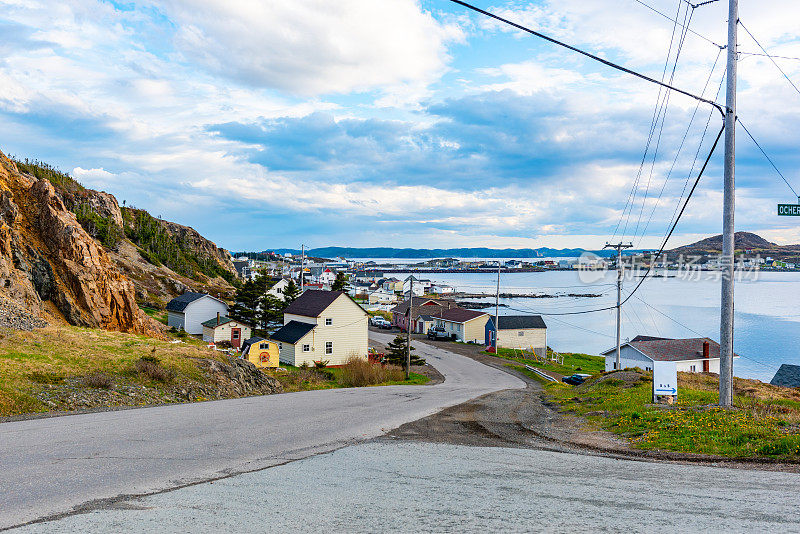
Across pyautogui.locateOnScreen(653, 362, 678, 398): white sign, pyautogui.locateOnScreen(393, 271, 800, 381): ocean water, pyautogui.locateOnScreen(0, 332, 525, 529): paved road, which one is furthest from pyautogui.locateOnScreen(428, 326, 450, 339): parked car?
pyautogui.locateOnScreen(653, 362, 678, 398): white sign

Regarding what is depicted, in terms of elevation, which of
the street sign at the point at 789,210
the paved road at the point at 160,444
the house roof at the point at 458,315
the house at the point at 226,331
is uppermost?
the street sign at the point at 789,210

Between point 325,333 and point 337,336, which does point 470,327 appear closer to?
point 337,336

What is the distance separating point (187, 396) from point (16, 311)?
394 inches

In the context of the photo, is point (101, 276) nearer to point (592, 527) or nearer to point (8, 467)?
point (8, 467)

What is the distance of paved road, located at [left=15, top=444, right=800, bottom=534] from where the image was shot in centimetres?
566

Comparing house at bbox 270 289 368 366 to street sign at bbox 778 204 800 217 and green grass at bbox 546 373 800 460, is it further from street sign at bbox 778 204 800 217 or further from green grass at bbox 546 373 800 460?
street sign at bbox 778 204 800 217

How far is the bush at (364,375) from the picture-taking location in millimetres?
30723

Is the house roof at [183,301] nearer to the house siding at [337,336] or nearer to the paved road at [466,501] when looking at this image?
the house siding at [337,336]

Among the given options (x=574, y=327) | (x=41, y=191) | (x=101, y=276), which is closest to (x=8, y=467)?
(x=101, y=276)

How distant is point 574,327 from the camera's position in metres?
95.3

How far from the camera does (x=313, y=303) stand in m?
45.5

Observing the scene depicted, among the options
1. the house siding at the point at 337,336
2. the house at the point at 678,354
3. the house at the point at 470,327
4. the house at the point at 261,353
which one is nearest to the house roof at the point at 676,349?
the house at the point at 678,354

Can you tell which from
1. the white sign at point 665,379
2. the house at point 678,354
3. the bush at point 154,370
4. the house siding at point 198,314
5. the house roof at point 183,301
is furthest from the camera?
the house roof at point 183,301

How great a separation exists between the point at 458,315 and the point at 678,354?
30.1m
